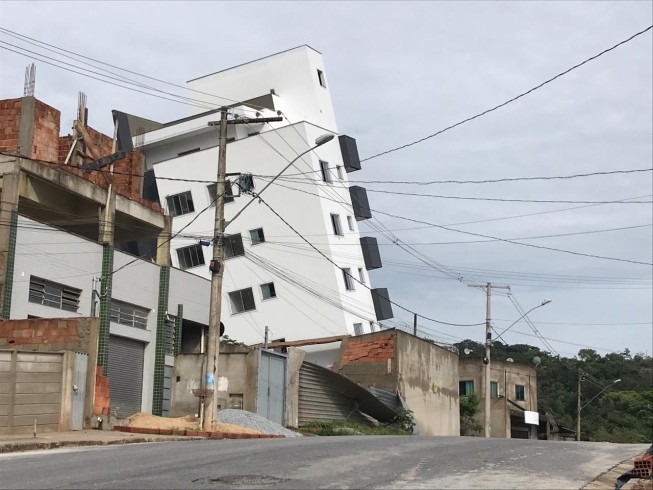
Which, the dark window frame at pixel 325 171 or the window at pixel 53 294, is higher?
the dark window frame at pixel 325 171

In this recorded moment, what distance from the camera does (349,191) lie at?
60.3 metres

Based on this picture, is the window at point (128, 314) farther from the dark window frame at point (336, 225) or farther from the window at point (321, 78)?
the window at point (321, 78)

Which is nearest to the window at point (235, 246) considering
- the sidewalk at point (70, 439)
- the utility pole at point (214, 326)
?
the utility pole at point (214, 326)

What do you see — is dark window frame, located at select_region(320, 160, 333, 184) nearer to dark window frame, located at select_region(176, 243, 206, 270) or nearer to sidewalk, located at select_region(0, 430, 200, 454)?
dark window frame, located at select_region(176, 243, 206, 270)

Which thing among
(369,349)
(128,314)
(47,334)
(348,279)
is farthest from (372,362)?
(47,334)

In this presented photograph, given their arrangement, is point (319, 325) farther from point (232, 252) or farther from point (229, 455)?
point (229, 455)

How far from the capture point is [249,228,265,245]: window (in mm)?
57531

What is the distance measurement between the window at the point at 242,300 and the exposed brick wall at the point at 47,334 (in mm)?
29326

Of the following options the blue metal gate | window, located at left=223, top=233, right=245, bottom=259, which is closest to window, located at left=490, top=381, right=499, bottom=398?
window, located at left=223, top=233, right=245, bottom=259

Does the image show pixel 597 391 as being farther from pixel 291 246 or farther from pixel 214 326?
pixel 214 326

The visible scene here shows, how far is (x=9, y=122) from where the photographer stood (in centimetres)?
3262

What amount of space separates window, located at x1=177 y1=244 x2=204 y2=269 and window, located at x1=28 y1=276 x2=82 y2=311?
26785mm

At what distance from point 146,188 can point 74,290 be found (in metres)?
30.3

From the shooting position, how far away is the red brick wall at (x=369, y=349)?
150ft
